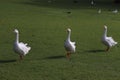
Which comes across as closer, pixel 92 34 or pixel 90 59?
pixel 90 59

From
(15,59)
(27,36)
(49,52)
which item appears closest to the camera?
(15,59)

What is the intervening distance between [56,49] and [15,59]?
8.48 ft

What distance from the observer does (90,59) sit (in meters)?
14.2

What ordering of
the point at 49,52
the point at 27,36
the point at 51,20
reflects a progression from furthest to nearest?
the point at 51,20
the point at 27,36
the point at 49,52

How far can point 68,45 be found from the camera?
14227mm

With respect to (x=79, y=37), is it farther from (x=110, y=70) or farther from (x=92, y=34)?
(x=110, y=70)

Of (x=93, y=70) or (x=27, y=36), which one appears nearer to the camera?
(x=93, y=70)

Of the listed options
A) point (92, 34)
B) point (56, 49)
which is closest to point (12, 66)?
point (56, 49)

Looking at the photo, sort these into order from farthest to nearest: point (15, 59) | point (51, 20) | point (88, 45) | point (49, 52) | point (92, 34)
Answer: point (51, 20) → point (92, 34) → point (88, 45) → point (49, 52) → point (15, 59)

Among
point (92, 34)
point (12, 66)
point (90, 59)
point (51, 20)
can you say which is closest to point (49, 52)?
point (90, 59)

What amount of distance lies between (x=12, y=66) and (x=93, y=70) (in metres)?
2.49

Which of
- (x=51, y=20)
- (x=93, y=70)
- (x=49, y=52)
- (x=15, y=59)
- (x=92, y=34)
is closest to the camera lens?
(x=93, y=70)

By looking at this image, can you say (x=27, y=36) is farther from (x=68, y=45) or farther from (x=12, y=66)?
(x=12, y=66)

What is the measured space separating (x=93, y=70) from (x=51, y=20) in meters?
15.0
